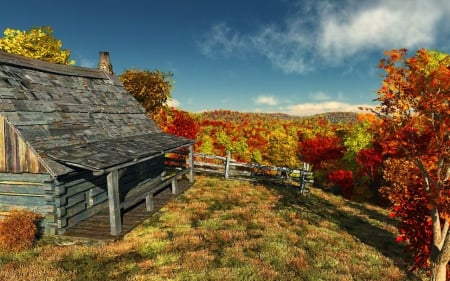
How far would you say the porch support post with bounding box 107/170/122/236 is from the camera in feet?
30.9

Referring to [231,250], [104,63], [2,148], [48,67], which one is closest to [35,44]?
[104,63]

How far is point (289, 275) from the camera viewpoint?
317 inches

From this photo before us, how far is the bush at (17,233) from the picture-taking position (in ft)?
28.3

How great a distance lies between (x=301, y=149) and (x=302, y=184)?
27.5 metres

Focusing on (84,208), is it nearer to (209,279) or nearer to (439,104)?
(209,279)

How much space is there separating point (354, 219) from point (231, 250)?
7.79m

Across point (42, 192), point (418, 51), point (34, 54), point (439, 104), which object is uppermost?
point (34, 54)

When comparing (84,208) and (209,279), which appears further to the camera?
(84,208)

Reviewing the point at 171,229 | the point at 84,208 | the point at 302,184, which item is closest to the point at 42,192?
the point at 84,208

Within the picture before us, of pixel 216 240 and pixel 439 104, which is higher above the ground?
pixel 439 104

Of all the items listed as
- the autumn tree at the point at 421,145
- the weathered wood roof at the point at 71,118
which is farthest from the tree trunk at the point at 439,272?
the weathered wood roof at the point at 71,118

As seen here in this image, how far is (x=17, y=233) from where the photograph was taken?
8703 millimetres

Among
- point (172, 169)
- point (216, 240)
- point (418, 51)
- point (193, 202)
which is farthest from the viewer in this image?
point (172, 169)

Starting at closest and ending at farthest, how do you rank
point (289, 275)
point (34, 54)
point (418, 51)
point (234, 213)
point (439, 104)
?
point (439, 104) < point (418, 51) < point (289, 275) < point (234, 213) < point (34, 54)
